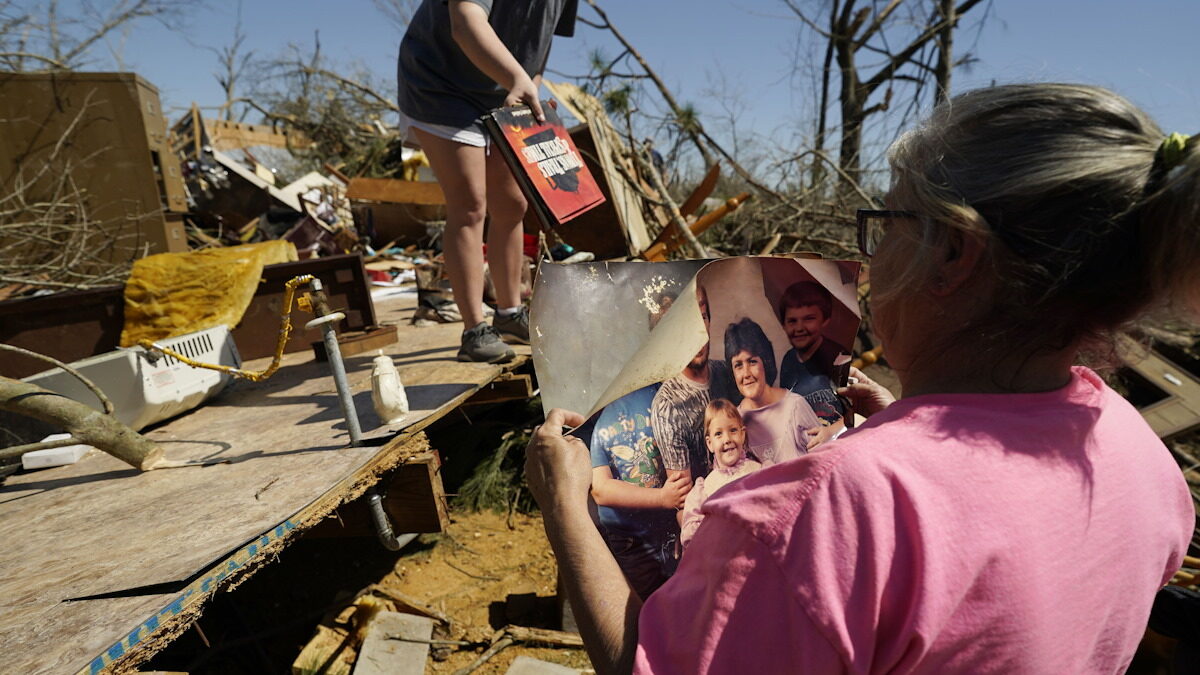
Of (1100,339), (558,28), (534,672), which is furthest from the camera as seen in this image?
(558,28)

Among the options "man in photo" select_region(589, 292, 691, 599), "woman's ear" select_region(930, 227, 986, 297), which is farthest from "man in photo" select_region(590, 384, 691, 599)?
"woman's ear" select_region(930, 227, 986, 297)

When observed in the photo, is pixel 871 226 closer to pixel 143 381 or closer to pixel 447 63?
pixel 447 63

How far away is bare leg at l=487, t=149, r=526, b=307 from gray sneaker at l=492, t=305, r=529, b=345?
6cm

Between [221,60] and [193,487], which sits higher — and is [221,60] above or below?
above

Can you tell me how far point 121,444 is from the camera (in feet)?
6.39

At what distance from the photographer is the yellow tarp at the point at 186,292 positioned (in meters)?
3.03

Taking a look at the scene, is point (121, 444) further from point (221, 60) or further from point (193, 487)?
point (221, 60)

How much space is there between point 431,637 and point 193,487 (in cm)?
109

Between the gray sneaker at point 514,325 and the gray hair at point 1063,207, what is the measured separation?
2.24 m

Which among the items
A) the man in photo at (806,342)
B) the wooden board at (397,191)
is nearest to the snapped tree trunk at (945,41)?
the wooden board at (397,191)

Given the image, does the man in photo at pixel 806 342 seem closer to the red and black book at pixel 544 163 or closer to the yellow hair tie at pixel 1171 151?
the yellow hair tie at pixel 1171 151

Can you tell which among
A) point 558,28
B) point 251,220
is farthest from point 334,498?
point 251,220

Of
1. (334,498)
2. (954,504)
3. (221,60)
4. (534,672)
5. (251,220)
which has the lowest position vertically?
(534,672)

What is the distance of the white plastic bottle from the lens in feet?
7.01
